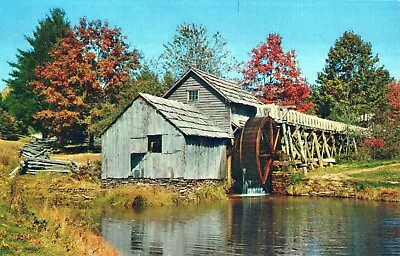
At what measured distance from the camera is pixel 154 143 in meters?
29.1

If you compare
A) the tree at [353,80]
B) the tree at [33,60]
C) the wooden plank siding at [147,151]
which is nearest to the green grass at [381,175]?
the wooden plank siding at [147,151]

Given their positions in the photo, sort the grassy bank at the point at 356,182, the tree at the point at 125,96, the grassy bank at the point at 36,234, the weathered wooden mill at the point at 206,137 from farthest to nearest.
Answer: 1. the tree at the point at 125,96
2. the weathered wooden mill at the point at 206,137
3. the grassy bank at the point at 356,182
4. the grassy bank at the point at 36,234

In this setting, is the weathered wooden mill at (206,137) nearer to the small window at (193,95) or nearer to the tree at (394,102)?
the small window at (193,95)

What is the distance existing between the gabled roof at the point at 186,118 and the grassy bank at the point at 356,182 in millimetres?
5595

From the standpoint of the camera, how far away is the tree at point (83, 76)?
40375 millimetres

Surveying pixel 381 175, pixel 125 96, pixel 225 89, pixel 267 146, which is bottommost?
pixel 381 175

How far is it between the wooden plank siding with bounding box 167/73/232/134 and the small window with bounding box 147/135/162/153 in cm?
510

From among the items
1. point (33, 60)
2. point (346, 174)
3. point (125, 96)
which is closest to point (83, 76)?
point (125, 96)

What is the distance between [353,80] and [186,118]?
32852 millimetres

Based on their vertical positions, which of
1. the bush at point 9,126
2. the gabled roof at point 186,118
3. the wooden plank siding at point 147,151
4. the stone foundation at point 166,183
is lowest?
the stone foundation at point 166,183

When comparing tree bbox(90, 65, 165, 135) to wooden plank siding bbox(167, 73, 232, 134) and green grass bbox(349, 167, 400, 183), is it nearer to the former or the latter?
wooden plank siding bbox(167, 73, 232, 134)

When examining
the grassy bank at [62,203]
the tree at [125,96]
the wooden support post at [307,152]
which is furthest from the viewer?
the tree at [125,96]

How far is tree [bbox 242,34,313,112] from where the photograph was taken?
48188mm

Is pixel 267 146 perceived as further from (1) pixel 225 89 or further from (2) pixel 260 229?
(2) pixel 260 229
